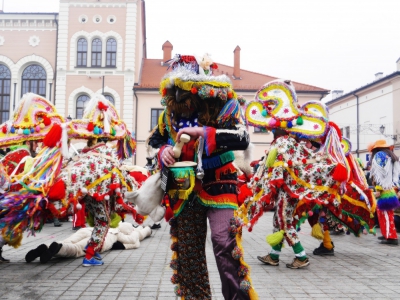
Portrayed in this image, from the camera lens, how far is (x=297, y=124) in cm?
Result: 563

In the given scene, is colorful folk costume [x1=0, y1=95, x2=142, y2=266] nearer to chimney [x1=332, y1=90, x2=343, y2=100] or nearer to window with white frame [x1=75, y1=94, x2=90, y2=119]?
window with white frame [x1=75, y1=94, x2=90, y2=119]

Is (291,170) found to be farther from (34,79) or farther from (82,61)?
(34,79)

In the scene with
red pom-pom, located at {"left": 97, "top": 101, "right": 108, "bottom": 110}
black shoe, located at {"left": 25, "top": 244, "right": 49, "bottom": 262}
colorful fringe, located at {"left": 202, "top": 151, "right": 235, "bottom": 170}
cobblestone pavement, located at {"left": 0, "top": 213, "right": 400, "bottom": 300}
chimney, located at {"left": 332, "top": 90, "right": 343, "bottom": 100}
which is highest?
chimney, located at {"left": 332, "top": 90, "right": 343, "bottom": 100}

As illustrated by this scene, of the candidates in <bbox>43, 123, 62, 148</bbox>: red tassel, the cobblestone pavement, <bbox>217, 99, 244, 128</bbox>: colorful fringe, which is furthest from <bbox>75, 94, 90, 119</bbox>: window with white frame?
<bbox>217, 99, 244, 128</bbox>: colorful fringe

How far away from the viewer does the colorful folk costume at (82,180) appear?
4926 mm

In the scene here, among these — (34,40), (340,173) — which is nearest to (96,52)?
(34,40)

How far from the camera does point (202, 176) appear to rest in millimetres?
2996

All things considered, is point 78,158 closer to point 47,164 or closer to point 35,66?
point 47,164

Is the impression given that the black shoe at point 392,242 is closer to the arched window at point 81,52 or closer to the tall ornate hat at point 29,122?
the tall ornate hat at point 29,122

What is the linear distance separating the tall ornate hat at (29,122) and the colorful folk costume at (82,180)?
1.48ft

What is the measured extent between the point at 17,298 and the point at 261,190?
10.2ft

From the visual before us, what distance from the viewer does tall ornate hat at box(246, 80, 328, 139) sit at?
5.60 m

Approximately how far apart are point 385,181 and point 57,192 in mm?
6108

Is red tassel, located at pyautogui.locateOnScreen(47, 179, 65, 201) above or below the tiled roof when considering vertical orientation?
below
